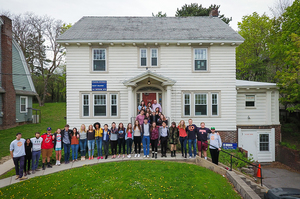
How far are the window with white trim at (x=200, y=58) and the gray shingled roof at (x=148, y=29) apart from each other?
2.72 feet

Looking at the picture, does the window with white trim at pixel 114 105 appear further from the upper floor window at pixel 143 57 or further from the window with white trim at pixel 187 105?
the window with white trim at pixel 187 105

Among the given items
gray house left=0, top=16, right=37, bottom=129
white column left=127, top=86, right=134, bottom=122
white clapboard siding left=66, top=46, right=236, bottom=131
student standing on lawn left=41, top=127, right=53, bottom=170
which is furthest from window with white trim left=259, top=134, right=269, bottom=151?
gray house left=0, top=16, right=37, bottom=129

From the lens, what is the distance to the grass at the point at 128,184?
5812 millimetres

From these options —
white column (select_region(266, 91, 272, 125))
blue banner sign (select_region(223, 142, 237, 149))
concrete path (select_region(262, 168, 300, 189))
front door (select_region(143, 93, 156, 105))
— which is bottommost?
concrete path (select_region(262, 168, 300, 189))

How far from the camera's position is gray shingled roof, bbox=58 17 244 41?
39.3ft

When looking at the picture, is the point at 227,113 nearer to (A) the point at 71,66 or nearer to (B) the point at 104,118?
(B) the point at 104,118

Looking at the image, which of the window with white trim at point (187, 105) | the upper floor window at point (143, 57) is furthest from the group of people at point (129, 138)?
the upper floor window at point (143, 57)

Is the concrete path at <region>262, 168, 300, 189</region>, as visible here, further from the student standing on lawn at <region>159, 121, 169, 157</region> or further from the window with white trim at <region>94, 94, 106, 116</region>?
the window with white trim at <region>94, 94, 106, 116</region>

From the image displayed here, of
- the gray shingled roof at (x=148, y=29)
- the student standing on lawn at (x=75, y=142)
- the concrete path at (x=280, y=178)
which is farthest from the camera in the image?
the gray shingled roof at (x=148, y=29)

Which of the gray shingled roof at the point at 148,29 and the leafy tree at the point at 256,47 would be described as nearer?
the gray shingled roof at the point at 148,29

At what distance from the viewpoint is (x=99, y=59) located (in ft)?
40.1

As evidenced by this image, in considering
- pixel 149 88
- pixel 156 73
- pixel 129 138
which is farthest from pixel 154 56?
pixel 129 138

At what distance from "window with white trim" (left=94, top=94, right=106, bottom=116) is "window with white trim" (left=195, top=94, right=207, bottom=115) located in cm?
Answer: 619

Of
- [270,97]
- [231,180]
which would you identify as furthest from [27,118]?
[270,97]
